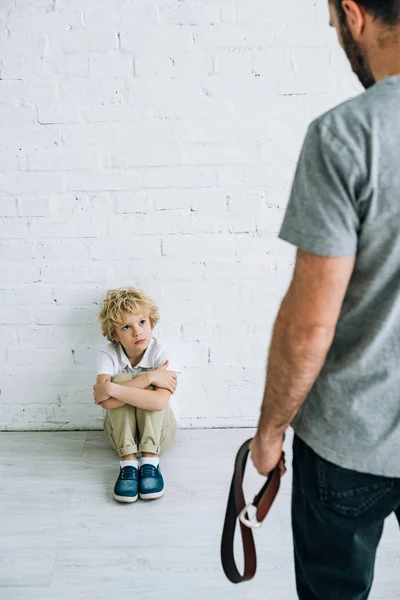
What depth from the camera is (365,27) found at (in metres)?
0.92

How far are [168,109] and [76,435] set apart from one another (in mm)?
1304

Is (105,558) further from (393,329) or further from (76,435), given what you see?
(393,329)

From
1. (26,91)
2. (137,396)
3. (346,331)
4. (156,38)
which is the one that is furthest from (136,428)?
(346,331)

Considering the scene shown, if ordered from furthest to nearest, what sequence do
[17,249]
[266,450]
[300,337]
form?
[17,249], [266,450], [300,337]

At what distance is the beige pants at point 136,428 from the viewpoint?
7.52 ft

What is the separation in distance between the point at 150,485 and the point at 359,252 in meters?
1.47

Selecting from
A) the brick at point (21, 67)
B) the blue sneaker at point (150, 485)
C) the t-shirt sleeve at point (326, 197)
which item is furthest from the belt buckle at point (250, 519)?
the brick at point (21, 67)

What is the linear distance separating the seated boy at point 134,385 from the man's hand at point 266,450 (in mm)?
1111

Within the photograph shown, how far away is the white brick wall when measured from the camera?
2240 millimetres

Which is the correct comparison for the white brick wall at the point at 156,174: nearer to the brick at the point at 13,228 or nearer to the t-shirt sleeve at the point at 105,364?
the brick at the point at 13,228

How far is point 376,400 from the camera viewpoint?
3.23 feet

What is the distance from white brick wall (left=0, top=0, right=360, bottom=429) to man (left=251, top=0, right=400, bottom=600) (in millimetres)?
1361

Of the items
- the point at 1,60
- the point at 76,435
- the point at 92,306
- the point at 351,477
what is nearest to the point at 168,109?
the point at 1,60

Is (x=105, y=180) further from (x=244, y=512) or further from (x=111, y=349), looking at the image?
(x=244, y=512)
